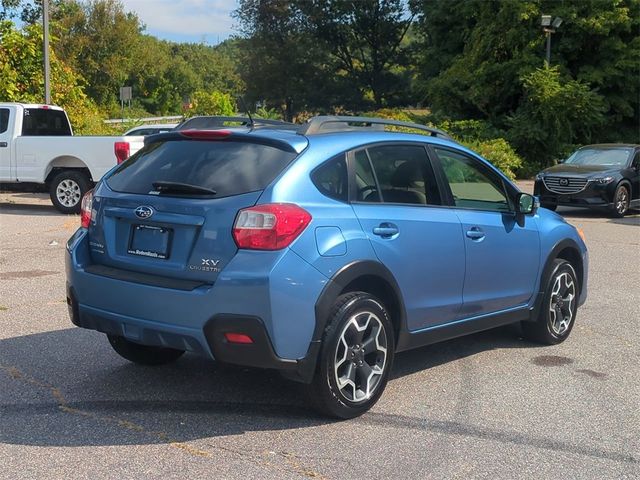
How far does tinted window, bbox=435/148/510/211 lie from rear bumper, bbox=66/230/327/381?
1738 millimetres

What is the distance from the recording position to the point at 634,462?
4.20 meters

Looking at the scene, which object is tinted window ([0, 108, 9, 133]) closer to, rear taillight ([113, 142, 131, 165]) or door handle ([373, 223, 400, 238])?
rear taillight ([113, 142, 131, 165])

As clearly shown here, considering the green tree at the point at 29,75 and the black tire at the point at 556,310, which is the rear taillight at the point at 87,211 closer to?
the black tire at the point at 556,310

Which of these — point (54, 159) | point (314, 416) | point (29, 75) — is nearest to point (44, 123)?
point (54, 159)

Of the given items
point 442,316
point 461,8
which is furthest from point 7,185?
point 461,8

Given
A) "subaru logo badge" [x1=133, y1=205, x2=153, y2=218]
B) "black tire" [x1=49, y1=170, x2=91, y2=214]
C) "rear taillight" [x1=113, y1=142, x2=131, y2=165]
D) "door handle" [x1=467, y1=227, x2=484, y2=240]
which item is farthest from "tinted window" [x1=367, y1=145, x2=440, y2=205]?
"black tire" [x1=49, y1=170, x2=91, y2=214]

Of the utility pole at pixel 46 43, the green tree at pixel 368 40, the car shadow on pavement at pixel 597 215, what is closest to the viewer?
the car shadow on pavement at pixel 597 215

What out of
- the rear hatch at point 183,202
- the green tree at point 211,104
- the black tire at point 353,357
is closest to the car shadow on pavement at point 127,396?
the black tire at point 353,357

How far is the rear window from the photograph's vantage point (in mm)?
4523

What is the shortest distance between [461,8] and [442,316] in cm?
3471

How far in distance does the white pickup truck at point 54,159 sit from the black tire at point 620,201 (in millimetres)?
10038

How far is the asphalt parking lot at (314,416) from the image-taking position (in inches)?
159

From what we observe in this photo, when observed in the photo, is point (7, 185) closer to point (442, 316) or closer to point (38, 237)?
point (38, 237)

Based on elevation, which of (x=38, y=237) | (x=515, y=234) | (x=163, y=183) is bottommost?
(x=38, y=237)
